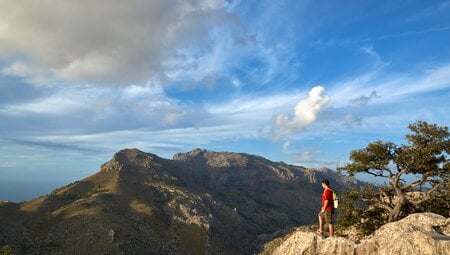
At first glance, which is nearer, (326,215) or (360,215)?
(326,215)

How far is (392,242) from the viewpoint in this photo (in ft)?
75.0

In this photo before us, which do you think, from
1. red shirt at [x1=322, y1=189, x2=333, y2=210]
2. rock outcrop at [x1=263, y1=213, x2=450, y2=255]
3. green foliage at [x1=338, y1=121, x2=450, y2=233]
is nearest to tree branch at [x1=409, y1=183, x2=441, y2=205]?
green foliage at [x1=338, y1=121, x2=450, y2=233]

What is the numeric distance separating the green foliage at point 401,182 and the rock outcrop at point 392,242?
14767 mm

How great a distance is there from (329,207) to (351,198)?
19671 millimetres

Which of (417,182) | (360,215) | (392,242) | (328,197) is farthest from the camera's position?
(360,215)

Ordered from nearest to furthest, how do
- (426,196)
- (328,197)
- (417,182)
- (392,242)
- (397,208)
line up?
1. (392,242)
2. (328,197)
3. (397,208)
4. (426,196)
5. (417,182)

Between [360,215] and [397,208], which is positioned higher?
[397,208]

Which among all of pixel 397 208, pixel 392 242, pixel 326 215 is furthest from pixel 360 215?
pixel 392 242

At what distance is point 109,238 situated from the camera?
630 feet

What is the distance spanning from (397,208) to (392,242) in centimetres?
1902

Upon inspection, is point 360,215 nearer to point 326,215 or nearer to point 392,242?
point 326,215

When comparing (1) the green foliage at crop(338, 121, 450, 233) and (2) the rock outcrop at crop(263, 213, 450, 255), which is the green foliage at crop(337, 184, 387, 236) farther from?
(2) the rock outcrop at crop(263, 213, 450, 255)

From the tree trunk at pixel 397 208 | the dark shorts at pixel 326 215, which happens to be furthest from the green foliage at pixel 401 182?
the dark shorts at pixel 326 215

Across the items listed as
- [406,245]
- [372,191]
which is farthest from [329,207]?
[372,191]
